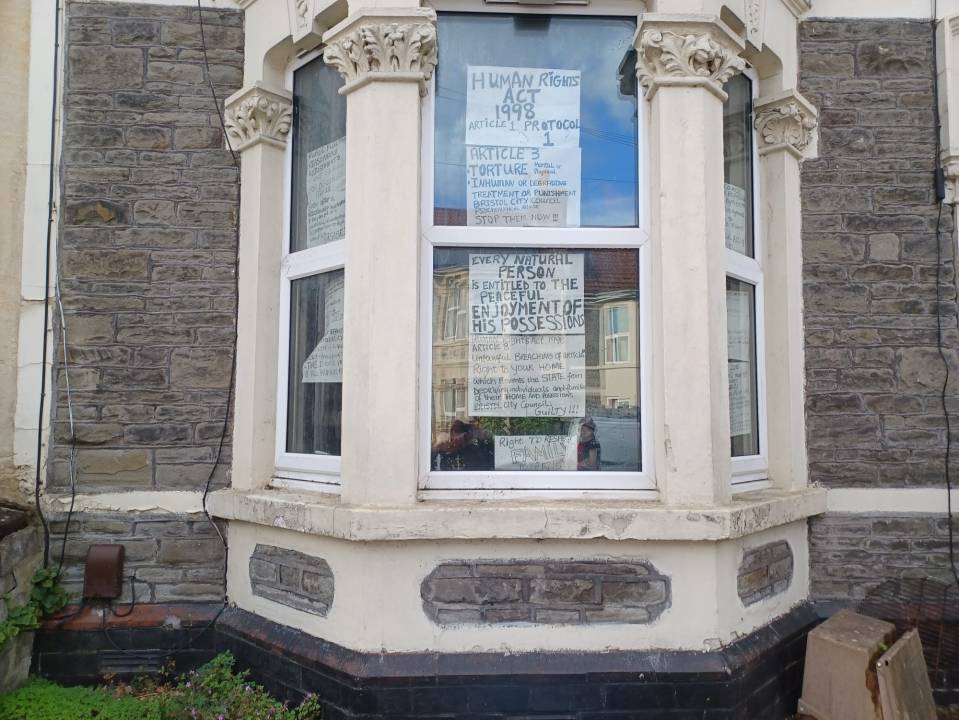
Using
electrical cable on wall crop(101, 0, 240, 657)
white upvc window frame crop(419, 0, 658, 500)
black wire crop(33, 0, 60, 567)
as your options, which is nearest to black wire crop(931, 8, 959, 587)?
white upvc window frame crop(419, 0, 658, 500)

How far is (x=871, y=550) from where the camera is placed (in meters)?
3.98

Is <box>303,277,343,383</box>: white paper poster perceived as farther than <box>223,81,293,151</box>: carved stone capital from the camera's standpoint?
No

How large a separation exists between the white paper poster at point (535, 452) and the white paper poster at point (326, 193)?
1.40 metres

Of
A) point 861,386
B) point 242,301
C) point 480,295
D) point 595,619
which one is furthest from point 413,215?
point 861,386

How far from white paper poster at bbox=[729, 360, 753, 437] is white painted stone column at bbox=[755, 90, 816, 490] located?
14 cm

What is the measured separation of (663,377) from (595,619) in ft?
3.75

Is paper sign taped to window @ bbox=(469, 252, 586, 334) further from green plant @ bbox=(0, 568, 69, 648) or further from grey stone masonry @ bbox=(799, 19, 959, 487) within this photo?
green plant @ bbox=(0, 568, 69, 648)

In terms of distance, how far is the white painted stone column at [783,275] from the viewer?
3.95 meters

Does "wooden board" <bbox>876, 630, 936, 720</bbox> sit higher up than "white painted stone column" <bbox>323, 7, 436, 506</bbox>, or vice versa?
"white painted stone column" <bbox>323, 7, 436, 506</bbox>

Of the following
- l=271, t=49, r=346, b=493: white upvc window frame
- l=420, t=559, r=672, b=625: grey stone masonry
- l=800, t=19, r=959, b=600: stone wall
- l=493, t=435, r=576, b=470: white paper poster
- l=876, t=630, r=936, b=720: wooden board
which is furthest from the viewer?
l=800, t=19, r=959, b=600: stone wall

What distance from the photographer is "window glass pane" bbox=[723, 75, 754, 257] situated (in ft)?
13.0

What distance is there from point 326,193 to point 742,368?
2513 millimetres

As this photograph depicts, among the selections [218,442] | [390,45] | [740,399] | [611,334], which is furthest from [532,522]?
[390,45]

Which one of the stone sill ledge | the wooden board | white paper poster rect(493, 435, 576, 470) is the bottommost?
the wooden board
